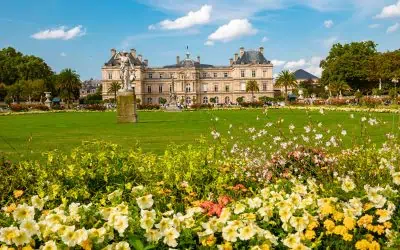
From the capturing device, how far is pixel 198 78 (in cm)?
11819

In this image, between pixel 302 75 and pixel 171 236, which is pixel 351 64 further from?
pixel 171 236

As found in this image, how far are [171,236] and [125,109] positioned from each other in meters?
24.3

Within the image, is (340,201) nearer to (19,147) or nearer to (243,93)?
(19,147)

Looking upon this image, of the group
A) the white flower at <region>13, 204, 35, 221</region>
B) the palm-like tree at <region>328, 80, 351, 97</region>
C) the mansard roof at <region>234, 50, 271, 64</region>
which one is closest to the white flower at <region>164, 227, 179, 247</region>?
the white flower at <region>13, 204, 35, 221</region>

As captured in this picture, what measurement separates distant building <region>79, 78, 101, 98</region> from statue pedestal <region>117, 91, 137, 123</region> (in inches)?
5349

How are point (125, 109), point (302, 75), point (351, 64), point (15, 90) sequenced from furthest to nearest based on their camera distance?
point (302, 75) → point (15, 90) → point (351, 64) → point (125, 109)

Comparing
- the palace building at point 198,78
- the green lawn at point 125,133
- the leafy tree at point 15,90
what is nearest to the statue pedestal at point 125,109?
the green lawn at point 125,133

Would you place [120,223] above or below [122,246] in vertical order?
above

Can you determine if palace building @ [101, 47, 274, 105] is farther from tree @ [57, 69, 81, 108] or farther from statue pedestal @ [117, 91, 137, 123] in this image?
statue pedestal @ [117, 91, 137, 123]

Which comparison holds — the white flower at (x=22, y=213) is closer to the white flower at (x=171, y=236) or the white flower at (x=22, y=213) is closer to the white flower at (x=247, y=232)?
the white flower at (x=171, y=236)

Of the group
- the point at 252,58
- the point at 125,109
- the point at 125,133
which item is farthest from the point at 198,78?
the point at 125,133

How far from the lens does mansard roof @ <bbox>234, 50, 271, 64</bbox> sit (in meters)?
115

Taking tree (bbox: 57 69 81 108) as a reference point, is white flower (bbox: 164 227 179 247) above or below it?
below

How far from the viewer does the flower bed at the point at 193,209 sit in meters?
3.79
